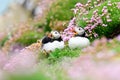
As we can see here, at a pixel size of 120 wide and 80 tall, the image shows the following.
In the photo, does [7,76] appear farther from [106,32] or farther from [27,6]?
[27,6]

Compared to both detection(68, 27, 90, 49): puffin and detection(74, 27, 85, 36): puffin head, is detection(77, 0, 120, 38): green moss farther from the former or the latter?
detection(68, 27, 90, 49): puffin

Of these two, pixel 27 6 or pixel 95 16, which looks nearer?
pixel 95 16

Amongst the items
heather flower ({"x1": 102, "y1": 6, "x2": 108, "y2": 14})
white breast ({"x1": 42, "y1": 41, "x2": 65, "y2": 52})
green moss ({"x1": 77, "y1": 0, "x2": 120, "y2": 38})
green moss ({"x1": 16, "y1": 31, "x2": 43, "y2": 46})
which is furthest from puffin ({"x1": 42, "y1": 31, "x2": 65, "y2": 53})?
green moss ({"x1": 16, "y1": 31, "x2": 43, "y2": 46})

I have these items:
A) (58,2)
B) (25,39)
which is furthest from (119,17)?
(25,39)

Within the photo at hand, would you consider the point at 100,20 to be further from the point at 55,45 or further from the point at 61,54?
the point at 61,54

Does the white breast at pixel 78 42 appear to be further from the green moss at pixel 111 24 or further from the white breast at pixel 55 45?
the green moss at pixel 111 24

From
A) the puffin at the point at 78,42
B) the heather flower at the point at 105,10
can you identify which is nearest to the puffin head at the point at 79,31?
the puffin at the point at 78,42
